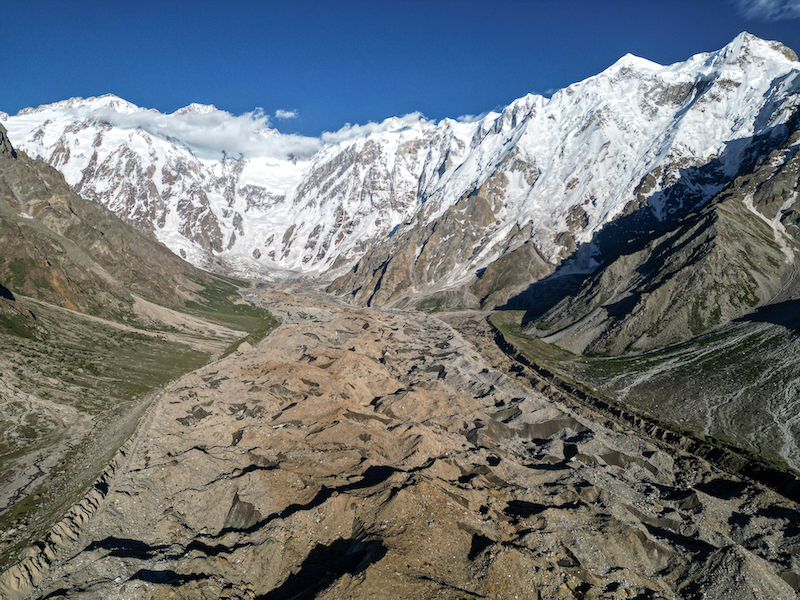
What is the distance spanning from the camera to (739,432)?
52.1 meters

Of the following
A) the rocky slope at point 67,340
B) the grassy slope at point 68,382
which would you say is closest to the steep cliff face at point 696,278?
the grassy slope at point 68,382

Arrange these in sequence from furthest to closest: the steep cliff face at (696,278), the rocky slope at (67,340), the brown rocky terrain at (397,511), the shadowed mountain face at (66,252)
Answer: the steep cliff face at (696,278), the shadowed mountain face at (66,252), the rocky slope at (67,340), the brown rocky terrain at (397,511)

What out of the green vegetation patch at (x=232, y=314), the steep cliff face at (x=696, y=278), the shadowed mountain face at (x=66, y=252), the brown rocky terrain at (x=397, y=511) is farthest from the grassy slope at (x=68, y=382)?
the steep cliff face at (x=696, y=278)

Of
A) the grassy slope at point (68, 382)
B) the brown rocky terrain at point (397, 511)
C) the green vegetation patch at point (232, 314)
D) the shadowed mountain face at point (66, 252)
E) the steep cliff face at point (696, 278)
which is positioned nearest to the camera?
the brown rocky terrain at point (397, 511)

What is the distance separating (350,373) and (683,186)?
174 m

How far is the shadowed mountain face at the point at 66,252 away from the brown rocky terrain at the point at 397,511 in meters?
44.3

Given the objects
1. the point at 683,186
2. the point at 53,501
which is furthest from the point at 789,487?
the point at 683,186

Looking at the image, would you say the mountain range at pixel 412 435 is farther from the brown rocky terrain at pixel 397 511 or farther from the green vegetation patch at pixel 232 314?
the green vegetation patch at pixel 232 314

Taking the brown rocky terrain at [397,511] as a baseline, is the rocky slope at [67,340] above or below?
above

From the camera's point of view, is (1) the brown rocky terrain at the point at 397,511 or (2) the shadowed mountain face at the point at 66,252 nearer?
(1) the brown rocky terrain at the point at 397,511

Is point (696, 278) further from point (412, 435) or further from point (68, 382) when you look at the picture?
point (68, 382)

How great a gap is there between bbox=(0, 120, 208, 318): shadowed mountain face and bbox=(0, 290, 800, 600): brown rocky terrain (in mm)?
44276

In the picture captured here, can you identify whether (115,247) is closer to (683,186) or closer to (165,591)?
(165,591)

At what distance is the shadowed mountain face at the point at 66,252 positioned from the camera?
81125 millimetres
